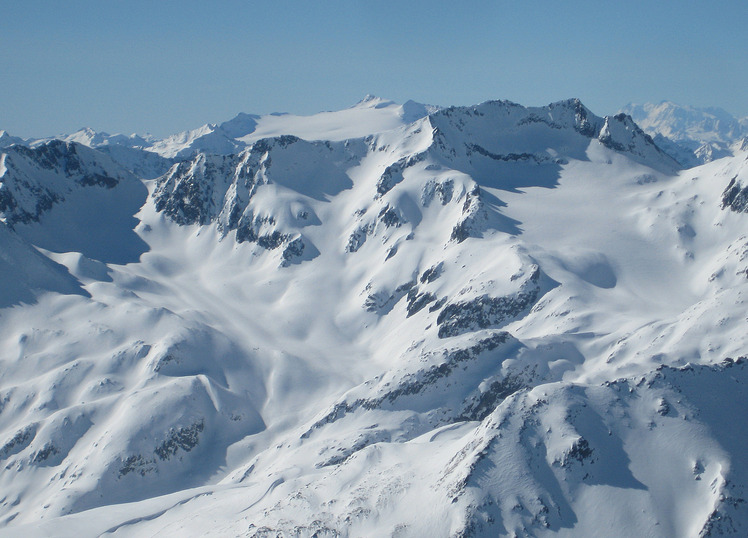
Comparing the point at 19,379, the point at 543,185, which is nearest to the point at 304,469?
the point at 19,379

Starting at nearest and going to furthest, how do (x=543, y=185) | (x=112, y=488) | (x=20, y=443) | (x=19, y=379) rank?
(x=112, y=488) → (x=20, y=443) → (x=19, y=379) → (x=543, y=185)

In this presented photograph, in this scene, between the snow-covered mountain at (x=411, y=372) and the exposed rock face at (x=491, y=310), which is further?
the exposed rock face at (x=491, y=310)

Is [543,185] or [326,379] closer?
[326,379]

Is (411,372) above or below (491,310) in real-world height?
below

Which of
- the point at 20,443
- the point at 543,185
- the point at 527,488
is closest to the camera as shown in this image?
the point at 527,488

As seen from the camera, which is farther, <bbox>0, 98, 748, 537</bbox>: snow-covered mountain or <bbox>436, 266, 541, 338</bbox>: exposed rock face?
<bbox>436, 266, 541, 338</bbox>: exposed rock face

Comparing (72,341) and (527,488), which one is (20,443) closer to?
(72,341)

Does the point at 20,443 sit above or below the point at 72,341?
below

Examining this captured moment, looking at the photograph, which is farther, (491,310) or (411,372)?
(491,310)
